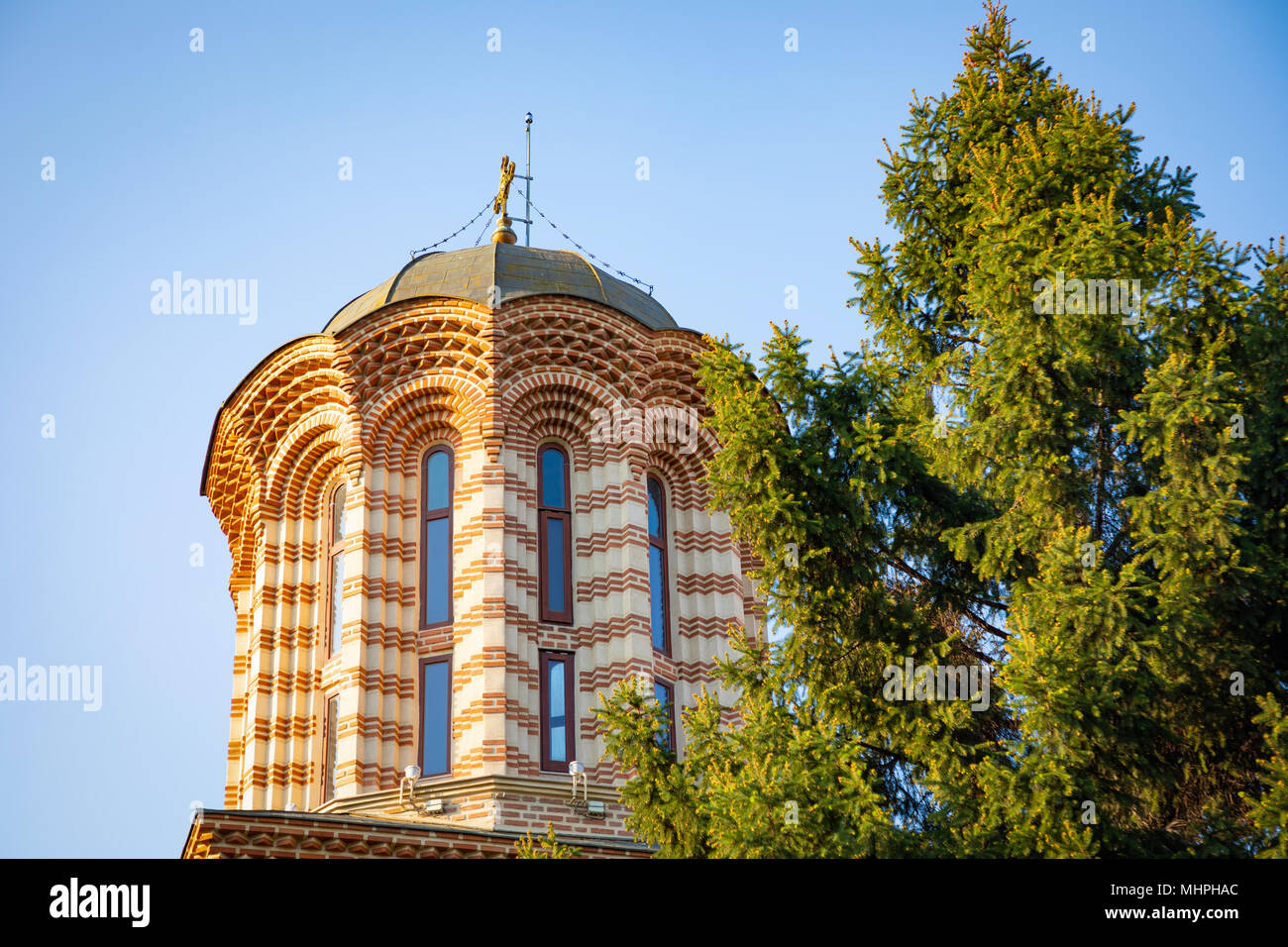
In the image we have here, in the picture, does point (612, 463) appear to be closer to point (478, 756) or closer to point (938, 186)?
point (478, 756)

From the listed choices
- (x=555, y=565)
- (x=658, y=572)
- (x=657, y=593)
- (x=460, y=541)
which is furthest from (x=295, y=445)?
(x=657, y=593)

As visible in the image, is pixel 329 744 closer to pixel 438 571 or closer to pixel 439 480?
pixel 438 571

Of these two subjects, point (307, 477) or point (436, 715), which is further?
point (307, 477)

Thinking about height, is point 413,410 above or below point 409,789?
above

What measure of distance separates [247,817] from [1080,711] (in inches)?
335

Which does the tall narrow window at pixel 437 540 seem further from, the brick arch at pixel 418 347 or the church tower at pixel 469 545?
the brick arch at pixel 418 347


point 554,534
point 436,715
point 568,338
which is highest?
point 568,338

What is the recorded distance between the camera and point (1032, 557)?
1462cm

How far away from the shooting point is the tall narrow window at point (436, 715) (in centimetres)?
2072

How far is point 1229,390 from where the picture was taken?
45.8ft

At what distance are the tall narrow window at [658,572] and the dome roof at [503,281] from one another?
265cm

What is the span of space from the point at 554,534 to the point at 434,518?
169 centimetres

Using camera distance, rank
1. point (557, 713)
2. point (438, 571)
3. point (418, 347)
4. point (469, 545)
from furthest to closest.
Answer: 1. point (418, 347)
2. point (438, 571)
3. point (469, 545)
4. point (557, 713)

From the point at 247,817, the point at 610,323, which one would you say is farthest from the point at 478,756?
the point at 610,323
